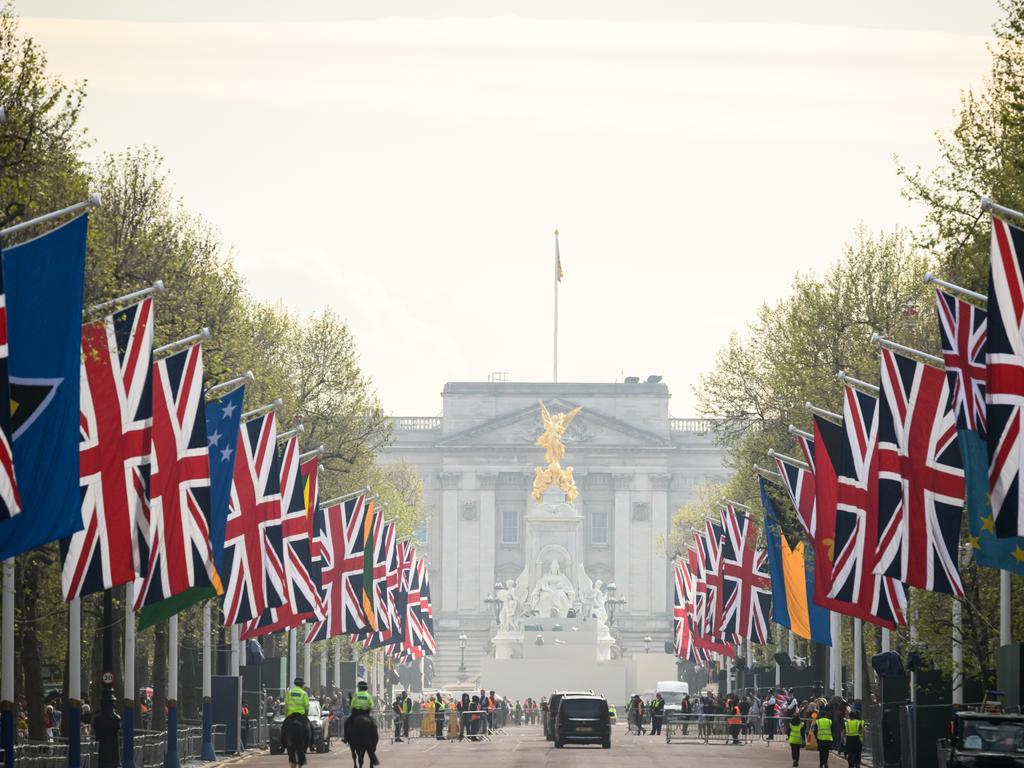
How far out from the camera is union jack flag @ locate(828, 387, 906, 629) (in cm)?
4094

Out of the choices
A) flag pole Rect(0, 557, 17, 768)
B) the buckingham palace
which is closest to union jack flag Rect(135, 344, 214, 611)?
flag pole Rect(0, 557, 17, 768)

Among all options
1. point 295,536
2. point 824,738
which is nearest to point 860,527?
point 824,738

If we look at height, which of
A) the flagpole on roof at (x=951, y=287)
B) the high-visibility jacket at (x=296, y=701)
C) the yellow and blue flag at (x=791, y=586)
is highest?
the flagpole on roof at (x=951, y=287)

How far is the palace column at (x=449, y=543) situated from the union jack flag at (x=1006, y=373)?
15752 cm

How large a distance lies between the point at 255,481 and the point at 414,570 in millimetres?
46674

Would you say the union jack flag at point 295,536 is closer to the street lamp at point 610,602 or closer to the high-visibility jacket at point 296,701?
the high-visibility jacket at point 296,701

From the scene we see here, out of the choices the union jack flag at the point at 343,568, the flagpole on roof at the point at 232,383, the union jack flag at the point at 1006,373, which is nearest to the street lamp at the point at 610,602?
the union jack flag at the point at 343,568

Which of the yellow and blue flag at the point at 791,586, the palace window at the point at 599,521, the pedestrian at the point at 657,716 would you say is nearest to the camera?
the yellow and blue flag at the point at 791,586

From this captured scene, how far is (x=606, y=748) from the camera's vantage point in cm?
6475

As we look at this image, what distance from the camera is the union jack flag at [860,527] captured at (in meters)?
40.9

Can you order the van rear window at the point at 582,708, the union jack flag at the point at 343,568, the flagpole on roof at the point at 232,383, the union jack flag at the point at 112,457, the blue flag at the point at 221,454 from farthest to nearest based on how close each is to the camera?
the van rear window at the point at 582,708, the union jack flag at the point at 343,568, the flagpole on roof at the point at 232,383, the blue flag at the point at 221,454, the union jack flag at the point at 112,457

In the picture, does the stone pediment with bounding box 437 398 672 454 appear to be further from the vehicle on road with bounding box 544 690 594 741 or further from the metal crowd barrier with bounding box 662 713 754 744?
the vehicle on road with bounding box 544 690 594 741

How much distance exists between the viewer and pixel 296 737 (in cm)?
4112

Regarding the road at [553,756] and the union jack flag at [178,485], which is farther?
the road at [553,756]
